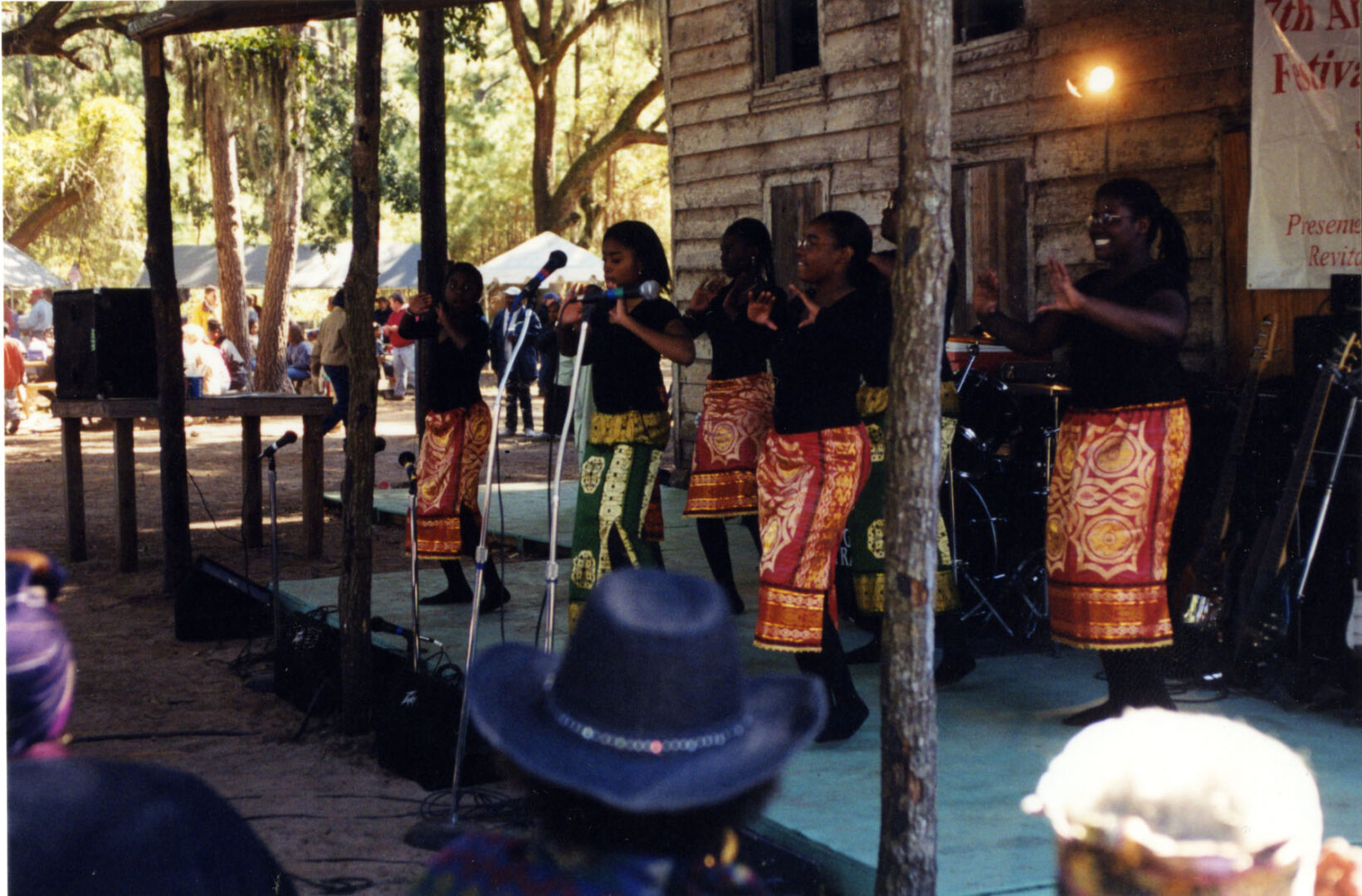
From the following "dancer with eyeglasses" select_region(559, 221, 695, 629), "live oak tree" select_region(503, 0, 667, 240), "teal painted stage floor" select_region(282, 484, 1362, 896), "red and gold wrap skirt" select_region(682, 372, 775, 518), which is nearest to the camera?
"teal painted stage floor" select_region(282, 484, 1362, 896)

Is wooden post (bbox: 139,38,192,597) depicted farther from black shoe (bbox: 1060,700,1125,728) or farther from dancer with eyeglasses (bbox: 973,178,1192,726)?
dancer with eyeglasses (bbox: 973,178,1192,726)

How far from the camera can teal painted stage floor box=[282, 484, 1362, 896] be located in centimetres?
383

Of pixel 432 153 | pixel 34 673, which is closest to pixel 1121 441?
pixel 34 673

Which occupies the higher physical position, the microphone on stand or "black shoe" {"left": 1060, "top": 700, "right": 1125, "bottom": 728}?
the microphone on stand

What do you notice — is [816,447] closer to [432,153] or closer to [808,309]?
[808,309]

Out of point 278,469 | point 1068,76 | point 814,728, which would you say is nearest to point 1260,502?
point 1068,76

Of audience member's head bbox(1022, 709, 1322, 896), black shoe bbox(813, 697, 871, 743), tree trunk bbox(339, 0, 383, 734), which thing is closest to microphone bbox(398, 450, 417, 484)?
tree trunk bbox(339, 0, 383, 734)

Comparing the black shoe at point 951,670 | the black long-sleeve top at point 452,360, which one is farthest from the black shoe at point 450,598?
the black shoe at point 951,670

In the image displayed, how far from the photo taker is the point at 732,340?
6.09 m

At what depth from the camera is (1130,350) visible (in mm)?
4344

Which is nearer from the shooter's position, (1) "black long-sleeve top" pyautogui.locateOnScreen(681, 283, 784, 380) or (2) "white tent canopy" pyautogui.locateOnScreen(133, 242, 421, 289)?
(1) "black long-sleeve top" pyautogui.locateOnScreen(681, 283, 784, 380)

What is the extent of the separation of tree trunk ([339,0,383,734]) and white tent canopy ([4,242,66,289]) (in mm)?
21610

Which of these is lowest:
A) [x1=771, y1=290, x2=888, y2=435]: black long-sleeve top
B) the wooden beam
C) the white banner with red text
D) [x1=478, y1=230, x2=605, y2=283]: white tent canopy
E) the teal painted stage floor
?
the teal painted stage floor

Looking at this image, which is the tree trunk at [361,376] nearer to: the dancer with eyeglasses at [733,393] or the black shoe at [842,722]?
the dancer with eyeglasses at [733,393]
